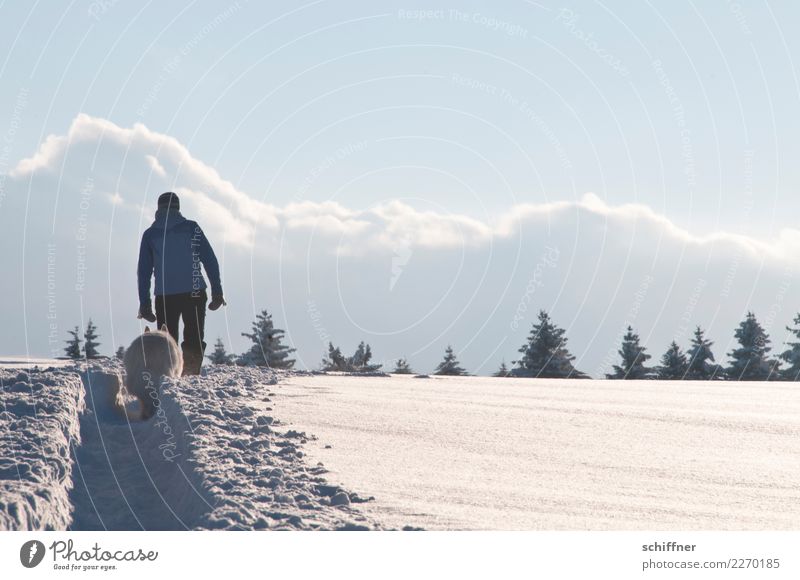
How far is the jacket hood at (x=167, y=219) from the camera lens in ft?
43.0

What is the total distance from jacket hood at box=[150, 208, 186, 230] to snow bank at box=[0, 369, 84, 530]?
284cm

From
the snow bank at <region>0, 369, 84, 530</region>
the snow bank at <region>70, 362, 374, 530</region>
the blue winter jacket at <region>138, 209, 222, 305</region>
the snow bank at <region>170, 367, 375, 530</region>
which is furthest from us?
the blue winter jacket at <region>138, 209, 222, 305</region>

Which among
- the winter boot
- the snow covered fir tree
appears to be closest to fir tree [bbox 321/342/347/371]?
the snow covered fir tree

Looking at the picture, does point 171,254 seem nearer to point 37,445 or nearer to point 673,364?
A: point 37,445

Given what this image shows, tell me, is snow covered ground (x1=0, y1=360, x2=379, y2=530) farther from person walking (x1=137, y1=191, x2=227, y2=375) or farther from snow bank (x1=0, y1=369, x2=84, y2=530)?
person walking (x1=137, y1=191, x2=227, y2=375)

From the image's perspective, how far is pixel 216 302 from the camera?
13.4 meters

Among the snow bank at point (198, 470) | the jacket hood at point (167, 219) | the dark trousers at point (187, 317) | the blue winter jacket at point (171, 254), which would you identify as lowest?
the snow bank at point (198, 470)

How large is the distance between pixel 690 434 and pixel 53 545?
6.28 meters

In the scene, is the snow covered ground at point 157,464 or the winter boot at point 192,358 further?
the winter boot at point 192,358

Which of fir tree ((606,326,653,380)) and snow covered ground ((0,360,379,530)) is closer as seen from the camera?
snow covered ground ((0,360,379,530))

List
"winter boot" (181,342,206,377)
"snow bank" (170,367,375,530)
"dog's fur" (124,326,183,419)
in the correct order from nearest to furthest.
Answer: "snow bank" (170,367,375,530), "dog's fur" (124,326,183,419), "winter boot" (181,342,206,377)

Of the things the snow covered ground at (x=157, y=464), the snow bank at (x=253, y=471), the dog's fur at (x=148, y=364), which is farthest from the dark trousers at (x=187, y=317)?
the snow bank at (x=253, y=471)

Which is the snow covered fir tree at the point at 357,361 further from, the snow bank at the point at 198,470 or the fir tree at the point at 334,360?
the snow bank at the point at 198,470

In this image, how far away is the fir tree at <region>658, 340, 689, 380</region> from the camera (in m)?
30.2
